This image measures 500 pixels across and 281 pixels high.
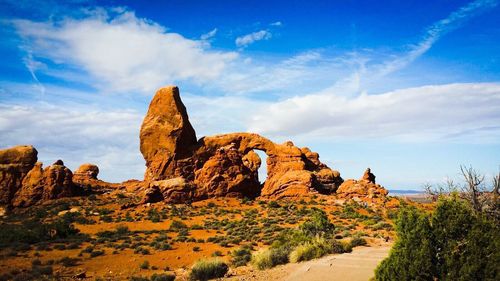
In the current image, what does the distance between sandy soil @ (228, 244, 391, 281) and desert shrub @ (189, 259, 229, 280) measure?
1572mm

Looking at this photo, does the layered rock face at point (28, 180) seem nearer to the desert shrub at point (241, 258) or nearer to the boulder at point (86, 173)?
the boulder at point (86, 173)

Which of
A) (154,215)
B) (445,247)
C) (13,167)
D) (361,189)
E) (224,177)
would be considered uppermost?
(13,167)

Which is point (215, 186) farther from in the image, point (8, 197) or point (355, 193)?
point (8, 197)

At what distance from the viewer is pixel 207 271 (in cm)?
1545

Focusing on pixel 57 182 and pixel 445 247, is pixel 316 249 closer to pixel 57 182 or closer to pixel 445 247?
pixel 445 247

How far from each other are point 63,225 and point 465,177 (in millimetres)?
29630

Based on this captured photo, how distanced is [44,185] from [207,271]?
38.5 m

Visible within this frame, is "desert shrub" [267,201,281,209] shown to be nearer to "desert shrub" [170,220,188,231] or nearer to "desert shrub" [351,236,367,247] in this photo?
"desert shrub" [170,220,188,231]

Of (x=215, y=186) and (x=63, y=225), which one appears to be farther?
(x=215, y=186)

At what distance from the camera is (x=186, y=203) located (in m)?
42.0

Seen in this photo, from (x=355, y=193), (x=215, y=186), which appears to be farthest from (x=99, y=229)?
(x=355, y=193)

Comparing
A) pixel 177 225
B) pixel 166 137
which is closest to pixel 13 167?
pixel 166 137

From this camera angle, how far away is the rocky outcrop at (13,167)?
4438 cm

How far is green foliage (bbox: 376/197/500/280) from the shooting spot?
23.2ft
